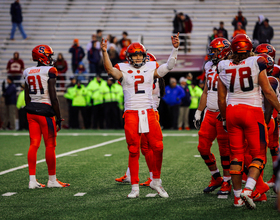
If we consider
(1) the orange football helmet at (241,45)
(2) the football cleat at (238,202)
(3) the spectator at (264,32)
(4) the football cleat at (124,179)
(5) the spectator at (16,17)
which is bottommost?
(4) the football cleat at (124,179)

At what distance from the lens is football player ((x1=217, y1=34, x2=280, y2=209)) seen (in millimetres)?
4797

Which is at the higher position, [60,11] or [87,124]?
[60,11]

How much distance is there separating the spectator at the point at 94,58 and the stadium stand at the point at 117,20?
245 centimetres

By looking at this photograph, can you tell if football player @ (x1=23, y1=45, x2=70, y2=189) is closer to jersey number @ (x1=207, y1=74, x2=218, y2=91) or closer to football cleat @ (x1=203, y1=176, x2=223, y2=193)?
football cleat @ (x1=203, y1=176, x2=223, y2=193)

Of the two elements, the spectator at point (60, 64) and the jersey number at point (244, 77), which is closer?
the jersey number at point (244, 77)

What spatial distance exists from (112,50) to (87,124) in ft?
9.45

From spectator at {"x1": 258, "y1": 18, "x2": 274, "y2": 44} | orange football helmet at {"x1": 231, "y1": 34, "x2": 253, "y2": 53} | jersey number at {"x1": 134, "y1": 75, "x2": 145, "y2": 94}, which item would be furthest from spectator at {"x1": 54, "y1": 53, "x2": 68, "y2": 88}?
orange football helmet at {"x1": 231, "y1": 34, "x2": 253, "y2": 53}

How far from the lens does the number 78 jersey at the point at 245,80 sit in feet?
15.7

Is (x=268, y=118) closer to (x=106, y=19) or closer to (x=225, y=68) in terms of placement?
(x=225, y=68)

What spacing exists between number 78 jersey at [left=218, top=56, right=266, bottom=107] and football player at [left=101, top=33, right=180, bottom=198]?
0.83m

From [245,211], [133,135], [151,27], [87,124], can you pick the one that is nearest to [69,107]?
[87,124]

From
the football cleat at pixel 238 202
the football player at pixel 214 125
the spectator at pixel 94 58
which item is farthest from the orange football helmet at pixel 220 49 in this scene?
the spectator at pixel 94 58

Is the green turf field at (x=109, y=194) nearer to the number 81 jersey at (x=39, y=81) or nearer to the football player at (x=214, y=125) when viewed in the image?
the football player at (x=214, y=125)

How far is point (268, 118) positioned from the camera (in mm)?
5324
